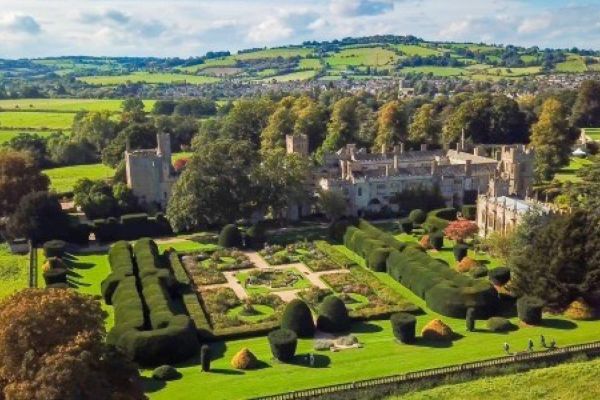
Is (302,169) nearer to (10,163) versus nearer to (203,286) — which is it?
(203,286)

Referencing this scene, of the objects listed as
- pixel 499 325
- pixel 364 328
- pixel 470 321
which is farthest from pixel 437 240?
pixel 364 328

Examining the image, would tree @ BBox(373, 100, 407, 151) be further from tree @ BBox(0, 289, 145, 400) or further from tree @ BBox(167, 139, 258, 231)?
tree @ BBox(0, 289, 145, 400)

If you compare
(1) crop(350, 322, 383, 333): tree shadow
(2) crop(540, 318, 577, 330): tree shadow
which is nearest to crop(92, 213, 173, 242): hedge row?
(1) crop(350, 322, 383, 333): tree shadow

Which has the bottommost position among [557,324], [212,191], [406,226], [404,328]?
[557,324]

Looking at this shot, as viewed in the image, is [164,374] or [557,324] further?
[557,324]

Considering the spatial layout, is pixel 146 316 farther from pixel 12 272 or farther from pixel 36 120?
pixel 36 120

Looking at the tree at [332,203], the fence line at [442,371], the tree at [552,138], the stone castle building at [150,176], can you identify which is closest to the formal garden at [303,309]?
the fence line at [442,371]
